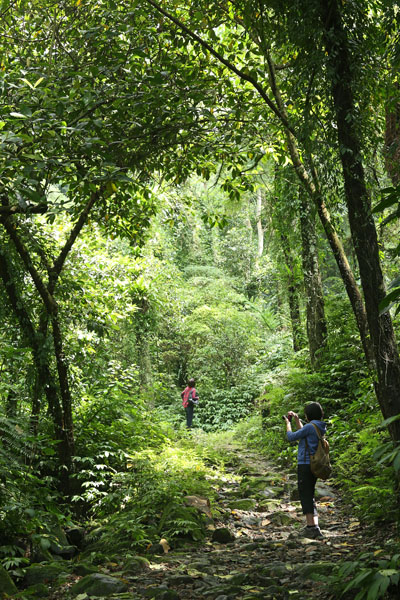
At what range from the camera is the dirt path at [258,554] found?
404 centimetres

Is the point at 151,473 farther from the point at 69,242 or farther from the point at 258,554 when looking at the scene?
the point at 69,242

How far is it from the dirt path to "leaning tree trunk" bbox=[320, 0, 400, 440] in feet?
5.00

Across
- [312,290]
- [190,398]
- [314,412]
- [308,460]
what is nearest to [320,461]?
[308,460]

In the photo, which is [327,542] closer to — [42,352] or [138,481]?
[138,481]

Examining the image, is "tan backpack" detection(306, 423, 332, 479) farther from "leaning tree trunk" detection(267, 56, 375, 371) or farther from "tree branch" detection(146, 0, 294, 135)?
"tree branch" detection(146, 0, 294, 135)

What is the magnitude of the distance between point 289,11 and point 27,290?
479cm

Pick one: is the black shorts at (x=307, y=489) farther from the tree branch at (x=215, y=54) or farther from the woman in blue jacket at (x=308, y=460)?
the tree branch at (x=215, y=54)

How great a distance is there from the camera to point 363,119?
15.6 ft

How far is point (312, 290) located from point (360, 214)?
7.31m

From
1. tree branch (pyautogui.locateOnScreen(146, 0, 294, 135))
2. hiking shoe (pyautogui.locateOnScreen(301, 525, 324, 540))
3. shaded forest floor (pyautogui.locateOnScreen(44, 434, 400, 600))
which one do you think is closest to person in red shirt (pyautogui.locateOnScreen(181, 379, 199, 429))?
shaded forest floor (pyautogui.locateOnScreen(44, 434, 400, 600))

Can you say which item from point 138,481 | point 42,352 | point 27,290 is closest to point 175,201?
point 27,290

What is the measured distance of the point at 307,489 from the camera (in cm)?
592

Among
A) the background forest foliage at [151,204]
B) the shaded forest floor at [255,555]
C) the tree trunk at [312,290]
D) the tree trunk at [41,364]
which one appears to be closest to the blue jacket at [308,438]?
the background forest foliage at [151,204]

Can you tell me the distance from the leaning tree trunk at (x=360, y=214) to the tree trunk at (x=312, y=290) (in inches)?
269
